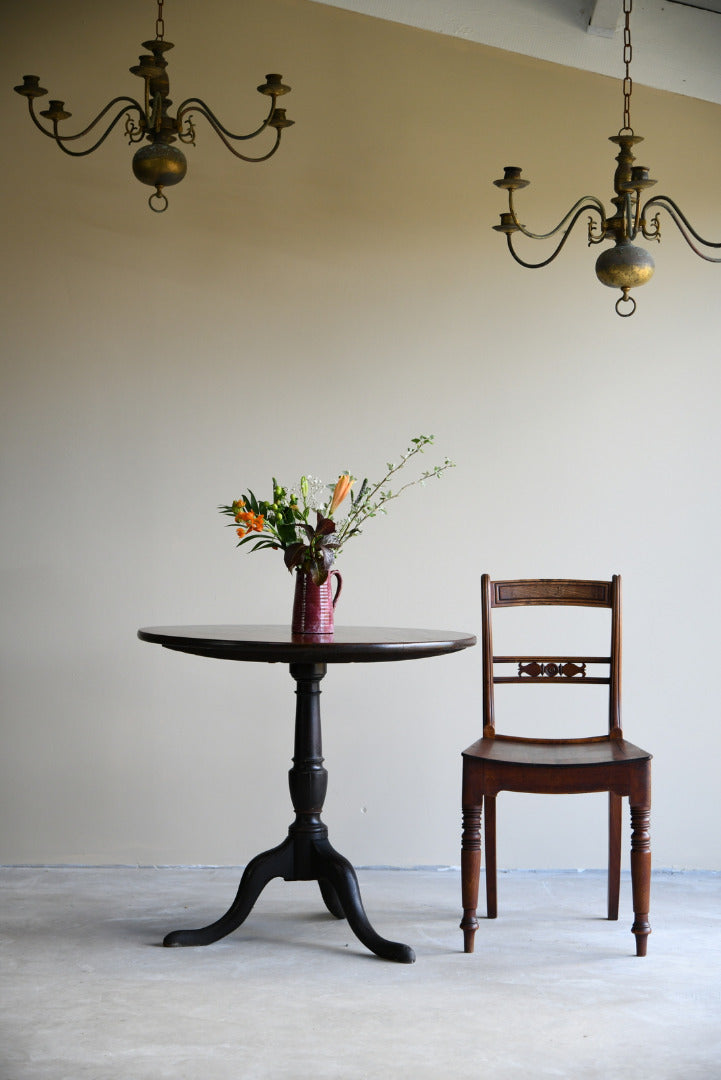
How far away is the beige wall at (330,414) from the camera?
3.80 metres

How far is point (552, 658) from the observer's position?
3279 millimetres

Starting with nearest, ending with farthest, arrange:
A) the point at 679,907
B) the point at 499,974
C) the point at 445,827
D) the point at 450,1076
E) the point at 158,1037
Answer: the point at 450,1076 → the point at 158,1037 → the point at 499,974 → the point at 679,907 → the point at 445,827

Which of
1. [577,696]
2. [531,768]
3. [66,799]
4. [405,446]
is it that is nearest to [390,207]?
[405,446]

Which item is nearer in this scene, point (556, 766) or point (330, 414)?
point (556, 766)

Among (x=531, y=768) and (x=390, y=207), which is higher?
(x=390, y=207)

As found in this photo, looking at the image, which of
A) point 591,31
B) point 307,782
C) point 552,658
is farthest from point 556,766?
point 591,31

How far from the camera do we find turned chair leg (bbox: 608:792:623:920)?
3.24 m

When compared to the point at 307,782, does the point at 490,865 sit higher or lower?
lower

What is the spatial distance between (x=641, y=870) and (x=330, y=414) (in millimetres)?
1803

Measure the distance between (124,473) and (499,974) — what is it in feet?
6.70

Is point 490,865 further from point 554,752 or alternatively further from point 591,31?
point 591,31

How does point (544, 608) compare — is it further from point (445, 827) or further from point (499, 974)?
point (499, 974)

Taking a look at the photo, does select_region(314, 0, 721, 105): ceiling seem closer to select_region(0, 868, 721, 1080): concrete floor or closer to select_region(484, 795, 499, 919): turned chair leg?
select_region(484, 795, 499, 919): turned chair leg

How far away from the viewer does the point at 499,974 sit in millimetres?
2760
